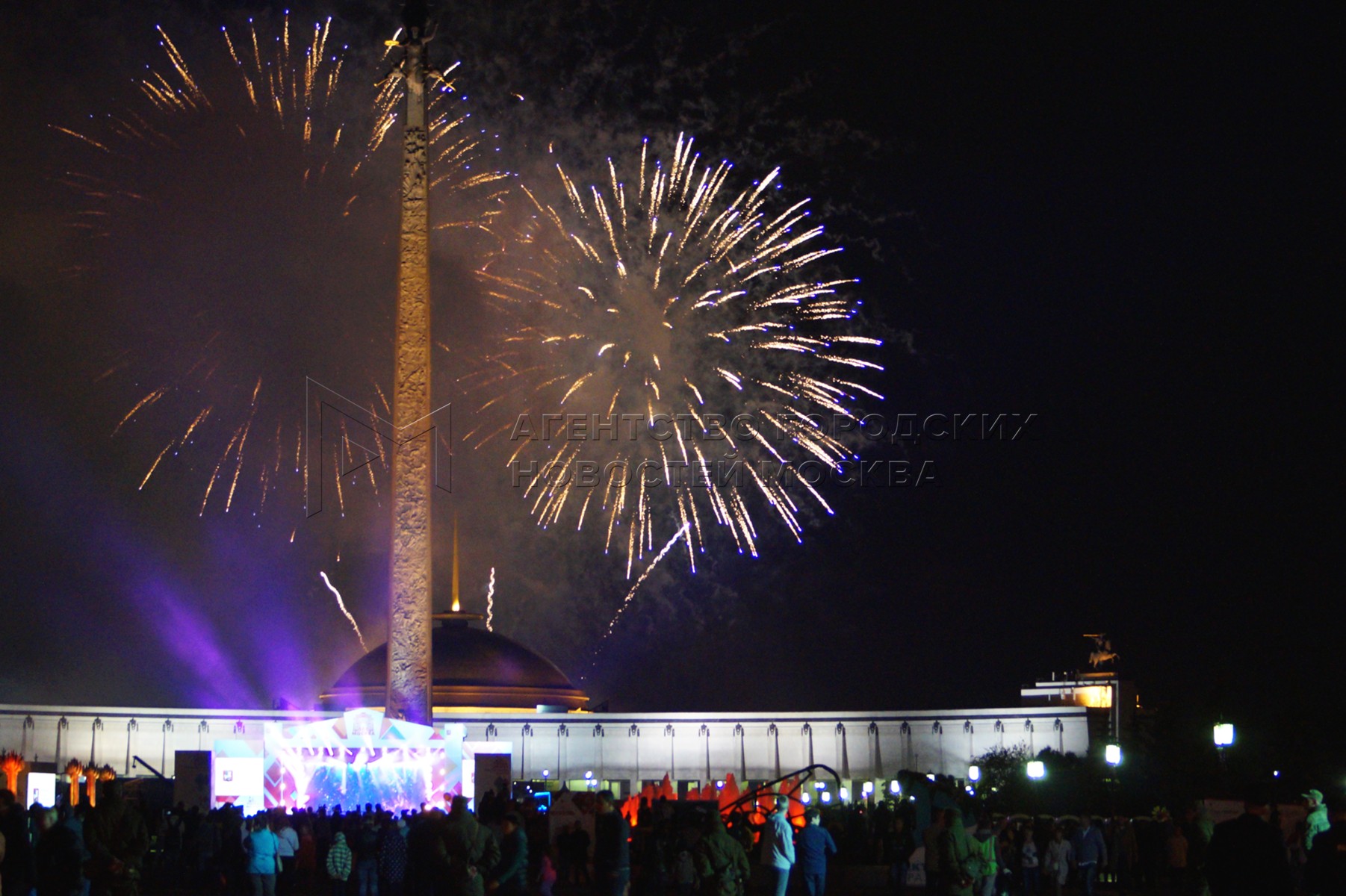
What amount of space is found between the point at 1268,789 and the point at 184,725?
64511mm

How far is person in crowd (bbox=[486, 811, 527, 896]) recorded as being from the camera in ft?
33.9

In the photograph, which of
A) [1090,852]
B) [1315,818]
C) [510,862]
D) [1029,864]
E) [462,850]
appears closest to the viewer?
[462,850]

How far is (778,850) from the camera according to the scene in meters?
12.8

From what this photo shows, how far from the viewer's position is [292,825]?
20844 mm

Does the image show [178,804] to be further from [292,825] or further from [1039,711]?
[1039,711]

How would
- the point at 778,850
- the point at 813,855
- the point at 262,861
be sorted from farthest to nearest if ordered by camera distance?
the point at 262,861
the point at 813,855
the point at 778,850

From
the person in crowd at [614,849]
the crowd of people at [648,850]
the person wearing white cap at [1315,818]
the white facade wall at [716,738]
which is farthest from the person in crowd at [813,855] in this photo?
the white facade wall at [716,738]

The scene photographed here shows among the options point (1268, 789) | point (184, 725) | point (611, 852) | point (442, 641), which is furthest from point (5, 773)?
point (442, 641)

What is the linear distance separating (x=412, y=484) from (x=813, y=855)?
50.1ft

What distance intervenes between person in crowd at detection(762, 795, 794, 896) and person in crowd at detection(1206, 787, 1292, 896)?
17.9 feet

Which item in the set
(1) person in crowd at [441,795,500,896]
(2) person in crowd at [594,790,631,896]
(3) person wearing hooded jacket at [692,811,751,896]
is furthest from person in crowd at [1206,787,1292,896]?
(2) person in crowd at [594,790,631,896]

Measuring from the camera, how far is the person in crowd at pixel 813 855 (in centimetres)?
1326

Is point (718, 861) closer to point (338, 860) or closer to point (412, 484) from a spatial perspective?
point (338, 860)

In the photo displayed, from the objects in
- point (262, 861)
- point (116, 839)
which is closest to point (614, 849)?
point (116, 839)
